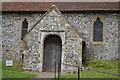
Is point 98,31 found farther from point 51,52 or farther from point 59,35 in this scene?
point 51,52

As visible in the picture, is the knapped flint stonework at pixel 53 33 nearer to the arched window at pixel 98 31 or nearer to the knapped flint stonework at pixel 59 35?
the knapped flint stonework at pixel 59 35

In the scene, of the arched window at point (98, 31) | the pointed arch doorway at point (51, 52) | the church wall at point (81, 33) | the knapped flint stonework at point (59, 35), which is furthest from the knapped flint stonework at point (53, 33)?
the arched window at point (98, 31)

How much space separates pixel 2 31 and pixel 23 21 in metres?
2.44

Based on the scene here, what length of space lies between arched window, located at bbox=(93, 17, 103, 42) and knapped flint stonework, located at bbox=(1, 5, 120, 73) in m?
0.49

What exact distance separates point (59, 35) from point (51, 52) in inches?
64.1

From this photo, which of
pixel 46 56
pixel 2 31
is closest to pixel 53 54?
pixel 46 56

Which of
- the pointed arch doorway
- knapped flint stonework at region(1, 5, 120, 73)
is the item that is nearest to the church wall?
knapped flint stonework at region(1, 5, 120, 73)

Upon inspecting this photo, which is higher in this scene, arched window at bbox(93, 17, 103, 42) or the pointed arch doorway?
arched window at bbox(93, 17, 103, 42)

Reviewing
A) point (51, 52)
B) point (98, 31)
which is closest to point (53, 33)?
point (51, 52)

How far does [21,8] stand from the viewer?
17.8m

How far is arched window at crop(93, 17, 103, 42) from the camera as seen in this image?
1683 centimetres

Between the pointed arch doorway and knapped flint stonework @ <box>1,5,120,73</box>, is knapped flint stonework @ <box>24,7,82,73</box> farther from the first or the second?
the pointed arch doorway

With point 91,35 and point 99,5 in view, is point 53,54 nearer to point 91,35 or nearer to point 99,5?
point 91,35

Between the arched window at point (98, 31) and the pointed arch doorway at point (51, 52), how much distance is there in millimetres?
4411
